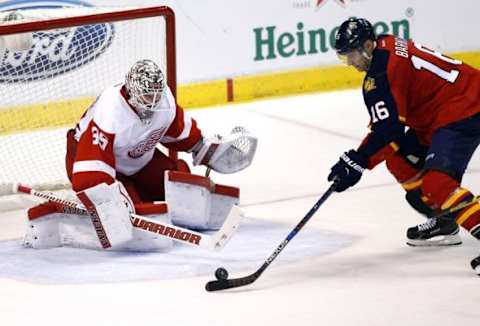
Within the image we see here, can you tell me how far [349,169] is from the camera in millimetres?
4355

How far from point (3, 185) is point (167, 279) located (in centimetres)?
141

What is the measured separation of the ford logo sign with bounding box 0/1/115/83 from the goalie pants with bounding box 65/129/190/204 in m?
0.85

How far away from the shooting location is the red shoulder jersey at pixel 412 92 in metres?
4.31

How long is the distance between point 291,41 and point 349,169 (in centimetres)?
337

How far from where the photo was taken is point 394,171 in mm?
4707

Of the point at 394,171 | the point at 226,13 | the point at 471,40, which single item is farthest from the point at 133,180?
the point at 471,40

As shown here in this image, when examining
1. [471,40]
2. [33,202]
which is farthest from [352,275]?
[471,40]

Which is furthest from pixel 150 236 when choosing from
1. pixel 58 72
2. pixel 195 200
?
pixel 58 72

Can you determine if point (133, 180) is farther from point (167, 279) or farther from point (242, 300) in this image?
point (242, 300)

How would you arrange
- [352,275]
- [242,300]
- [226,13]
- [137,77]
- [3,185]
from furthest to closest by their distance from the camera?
1. [226,13]
2. [3,185]
3. [137,77]
4. [352,275]
5. [242,300]

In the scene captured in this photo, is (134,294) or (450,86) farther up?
(450,86)

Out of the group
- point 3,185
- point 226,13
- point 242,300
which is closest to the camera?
point 242,300

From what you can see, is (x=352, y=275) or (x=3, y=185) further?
(x=3, y=185)

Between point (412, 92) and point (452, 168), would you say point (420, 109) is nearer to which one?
point (412, 92)
